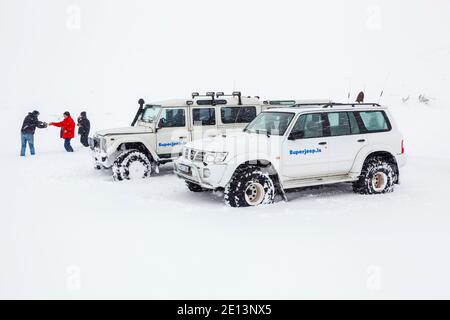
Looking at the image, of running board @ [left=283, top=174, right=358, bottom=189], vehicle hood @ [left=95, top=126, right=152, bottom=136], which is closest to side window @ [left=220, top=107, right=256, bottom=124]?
vehicle hood @ [left=95, top=126, right=152, bottom=136]

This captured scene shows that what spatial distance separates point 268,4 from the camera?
231 feet

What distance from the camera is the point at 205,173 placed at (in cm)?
741

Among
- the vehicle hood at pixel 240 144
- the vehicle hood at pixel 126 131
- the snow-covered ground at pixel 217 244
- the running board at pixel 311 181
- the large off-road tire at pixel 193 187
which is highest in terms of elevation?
the vehicle hood at pixel 126 131

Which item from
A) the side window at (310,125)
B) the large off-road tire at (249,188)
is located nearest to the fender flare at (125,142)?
the large off-road tire at (249,188)

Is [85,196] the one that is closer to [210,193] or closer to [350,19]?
[210,193]

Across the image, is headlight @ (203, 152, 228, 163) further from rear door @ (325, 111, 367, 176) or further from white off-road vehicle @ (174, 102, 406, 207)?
rear door @ (325, 111, 367, 176)

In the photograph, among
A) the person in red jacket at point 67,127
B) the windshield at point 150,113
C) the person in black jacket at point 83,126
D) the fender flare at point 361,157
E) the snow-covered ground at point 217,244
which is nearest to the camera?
the snow-covered ground at point 217,244

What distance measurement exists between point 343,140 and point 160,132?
14.3ft

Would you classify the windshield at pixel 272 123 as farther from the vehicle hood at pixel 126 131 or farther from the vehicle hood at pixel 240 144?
the vehicle hood at pixel 126 131

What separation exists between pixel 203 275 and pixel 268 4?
71.7 metres

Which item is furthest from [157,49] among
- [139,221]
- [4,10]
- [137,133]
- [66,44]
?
[139,221]

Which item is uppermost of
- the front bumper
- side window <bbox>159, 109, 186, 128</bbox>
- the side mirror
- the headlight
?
side window <bbox>159, 109, 186, 128</bbox>

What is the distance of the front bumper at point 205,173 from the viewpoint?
7.31 metres

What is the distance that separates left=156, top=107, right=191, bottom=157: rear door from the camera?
33.6ft
